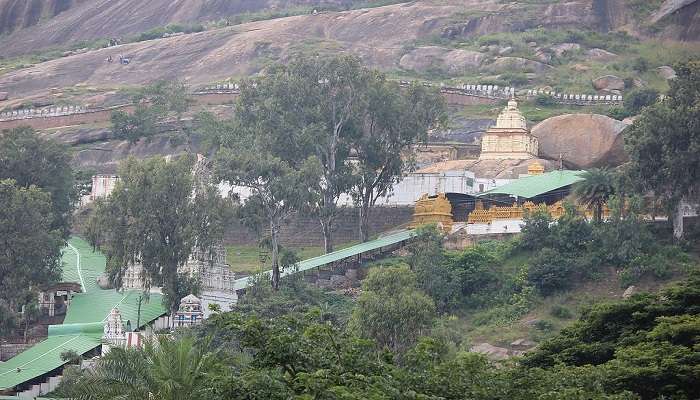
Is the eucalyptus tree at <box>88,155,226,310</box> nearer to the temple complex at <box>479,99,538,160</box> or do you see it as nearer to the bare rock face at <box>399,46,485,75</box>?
the temple complex at <box>479,99,538,160</box>

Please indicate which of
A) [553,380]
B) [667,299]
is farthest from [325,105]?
[553,380]

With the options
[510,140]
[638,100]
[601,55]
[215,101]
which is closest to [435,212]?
[510,140]

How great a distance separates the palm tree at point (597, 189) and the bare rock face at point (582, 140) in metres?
8.87

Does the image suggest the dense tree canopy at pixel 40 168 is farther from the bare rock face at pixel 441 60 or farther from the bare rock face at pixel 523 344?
the bare rock face at pixel 441 60

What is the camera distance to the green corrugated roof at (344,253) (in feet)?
185

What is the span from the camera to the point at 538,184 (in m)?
60.0

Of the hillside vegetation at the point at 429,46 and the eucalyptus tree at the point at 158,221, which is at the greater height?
the hillside vegetation at the point at 429,46

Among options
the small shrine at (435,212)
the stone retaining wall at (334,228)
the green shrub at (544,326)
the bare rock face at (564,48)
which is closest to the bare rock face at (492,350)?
the green shrub at (544,326)

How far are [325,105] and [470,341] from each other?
14.5m

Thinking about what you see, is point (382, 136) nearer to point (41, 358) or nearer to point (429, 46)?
point (41, 358)

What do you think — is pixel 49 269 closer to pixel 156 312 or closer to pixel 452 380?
pixel 156 312

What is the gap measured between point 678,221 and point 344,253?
10.6m

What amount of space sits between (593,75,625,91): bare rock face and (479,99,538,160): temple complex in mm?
11378

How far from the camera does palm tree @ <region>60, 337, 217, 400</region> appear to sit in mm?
30984
